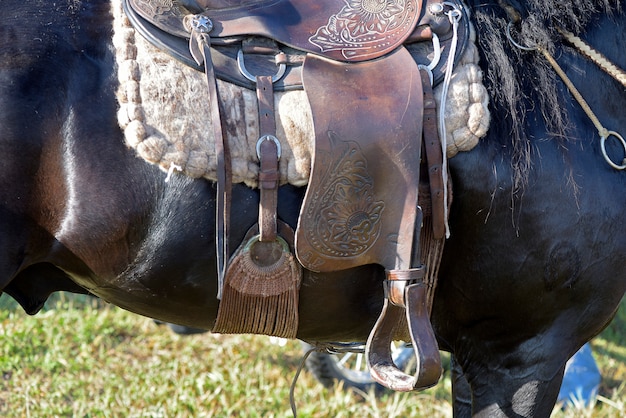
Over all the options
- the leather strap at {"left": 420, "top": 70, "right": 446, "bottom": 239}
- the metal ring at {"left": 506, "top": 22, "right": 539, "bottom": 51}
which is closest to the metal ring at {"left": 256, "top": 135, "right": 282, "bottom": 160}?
the leather strap at {"left": 420, "top": 70, "right": 446, "bottom": 239}

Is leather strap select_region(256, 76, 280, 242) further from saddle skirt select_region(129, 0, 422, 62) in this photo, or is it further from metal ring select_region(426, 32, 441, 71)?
metal ring select_region(426, 32, 441, 71)

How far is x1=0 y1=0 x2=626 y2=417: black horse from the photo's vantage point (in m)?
1.50

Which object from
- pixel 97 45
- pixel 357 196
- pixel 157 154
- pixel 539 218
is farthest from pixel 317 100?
pixel 539 218

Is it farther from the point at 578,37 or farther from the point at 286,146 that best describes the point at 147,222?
the point at 578,37

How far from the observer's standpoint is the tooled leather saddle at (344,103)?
1570 millimetres

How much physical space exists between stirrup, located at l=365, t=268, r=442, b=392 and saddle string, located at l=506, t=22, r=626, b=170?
0.57 m

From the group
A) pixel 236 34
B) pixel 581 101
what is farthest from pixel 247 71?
pixel 581 101

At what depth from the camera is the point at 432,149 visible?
5.31ft

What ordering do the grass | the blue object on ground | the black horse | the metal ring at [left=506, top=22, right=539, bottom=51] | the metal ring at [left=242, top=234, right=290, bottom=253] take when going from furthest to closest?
1. the blue object on ground
2. the grass
3. the metal ring at [left=506, top=22, right=539, bottom=51]
4. the metal ring at [left=242, top=234, right=290, bottom=253]
5. the black horse

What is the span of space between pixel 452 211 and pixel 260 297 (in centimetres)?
51

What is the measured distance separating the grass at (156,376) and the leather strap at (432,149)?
1.51 metres

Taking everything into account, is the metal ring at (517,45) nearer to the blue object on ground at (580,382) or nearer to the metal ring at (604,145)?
the metal ring at (604,145)

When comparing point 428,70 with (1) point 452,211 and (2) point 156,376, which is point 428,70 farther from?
(2) point 156,376

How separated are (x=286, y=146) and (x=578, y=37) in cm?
83
